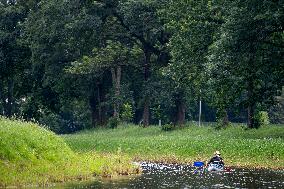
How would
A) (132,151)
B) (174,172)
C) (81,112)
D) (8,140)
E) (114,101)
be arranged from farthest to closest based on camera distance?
(81,112) → (114,101) → (132,151) → (174,172) → (8,140)

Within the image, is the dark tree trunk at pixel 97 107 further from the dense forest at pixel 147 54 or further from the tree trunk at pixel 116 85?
the tree trunk at pixel 116 85

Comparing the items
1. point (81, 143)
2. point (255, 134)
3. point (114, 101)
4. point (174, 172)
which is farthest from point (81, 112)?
point (174, 172)

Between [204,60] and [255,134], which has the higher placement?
[204,60]

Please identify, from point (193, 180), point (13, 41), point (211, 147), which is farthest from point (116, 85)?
point (193, 180)

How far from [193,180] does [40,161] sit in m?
8.06

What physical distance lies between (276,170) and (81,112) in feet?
270

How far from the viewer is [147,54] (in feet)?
219

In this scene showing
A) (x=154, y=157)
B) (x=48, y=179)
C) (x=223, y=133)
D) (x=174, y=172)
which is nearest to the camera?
(x=48, y=179)

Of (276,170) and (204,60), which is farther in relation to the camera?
(204,60)

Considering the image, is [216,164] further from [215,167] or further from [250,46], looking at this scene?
[250,46]

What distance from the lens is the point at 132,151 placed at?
44.8 m

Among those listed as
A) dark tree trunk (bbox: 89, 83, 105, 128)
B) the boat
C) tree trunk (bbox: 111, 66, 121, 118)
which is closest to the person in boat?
the boat

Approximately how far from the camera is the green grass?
25.9m

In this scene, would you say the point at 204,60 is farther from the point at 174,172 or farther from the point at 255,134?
the point at 174,172
